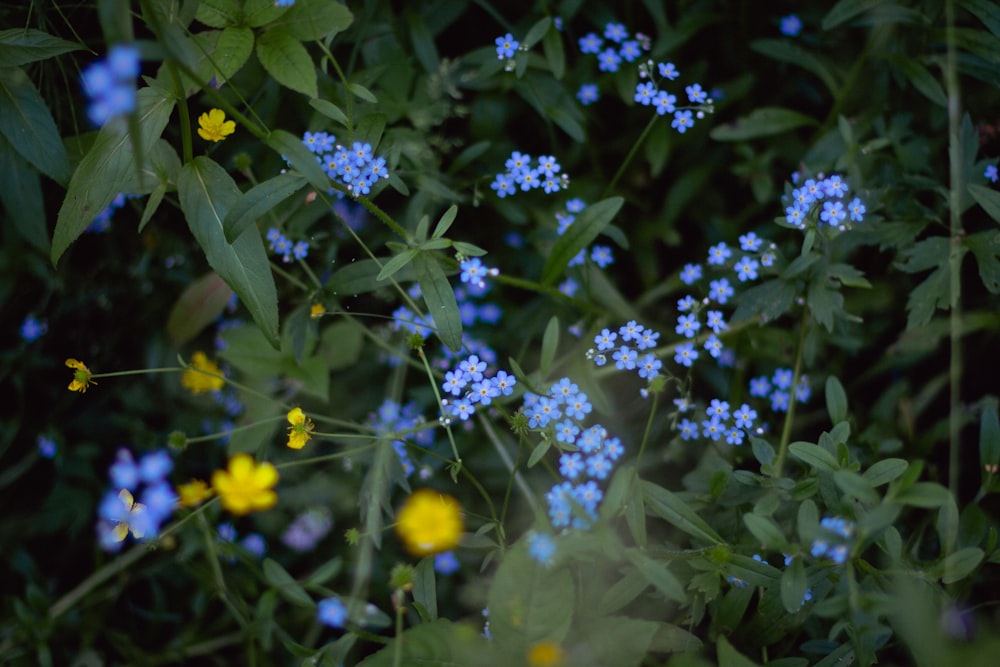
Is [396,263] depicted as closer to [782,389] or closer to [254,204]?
[254,204]

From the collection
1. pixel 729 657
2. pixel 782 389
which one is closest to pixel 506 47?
pixel 782 389

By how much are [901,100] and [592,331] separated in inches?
64.8

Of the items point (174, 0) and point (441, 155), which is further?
point (441, 155)

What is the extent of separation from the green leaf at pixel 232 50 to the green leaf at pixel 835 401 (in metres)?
2.03

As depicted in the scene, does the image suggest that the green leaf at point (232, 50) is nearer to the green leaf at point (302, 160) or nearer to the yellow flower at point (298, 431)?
the green leaf at point (302, 160)

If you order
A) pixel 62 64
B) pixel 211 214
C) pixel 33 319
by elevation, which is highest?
pixel 62 64

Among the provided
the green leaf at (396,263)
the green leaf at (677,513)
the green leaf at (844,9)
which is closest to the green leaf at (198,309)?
the green leaf at (396,263)

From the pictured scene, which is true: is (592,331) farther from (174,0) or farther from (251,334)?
(174,0)

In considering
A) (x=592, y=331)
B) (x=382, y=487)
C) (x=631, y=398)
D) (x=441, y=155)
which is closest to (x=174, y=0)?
(x=441, y=155)

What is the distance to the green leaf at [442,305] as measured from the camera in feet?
7.29

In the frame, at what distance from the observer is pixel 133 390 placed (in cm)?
352

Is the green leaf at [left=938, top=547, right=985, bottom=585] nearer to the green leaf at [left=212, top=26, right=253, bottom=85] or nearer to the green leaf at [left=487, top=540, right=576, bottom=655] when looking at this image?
the green leaf at [left=487, top=540, right=576, bottom=655]

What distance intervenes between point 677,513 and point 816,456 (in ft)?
1.37

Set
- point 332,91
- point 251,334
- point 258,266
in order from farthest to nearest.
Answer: point 251,334
point 332,91
point 258,266
